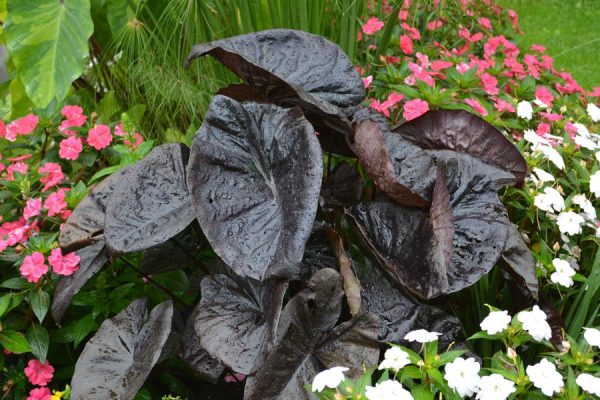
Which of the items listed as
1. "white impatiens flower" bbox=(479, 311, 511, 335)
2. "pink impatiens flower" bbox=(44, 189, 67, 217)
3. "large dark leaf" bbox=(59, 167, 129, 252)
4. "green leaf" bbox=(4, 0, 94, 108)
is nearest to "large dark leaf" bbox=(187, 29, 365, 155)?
"large dark leaf" bbox=(59, 167, 129, 252)

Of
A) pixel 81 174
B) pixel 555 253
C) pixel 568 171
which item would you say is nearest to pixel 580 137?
pixel 568 171

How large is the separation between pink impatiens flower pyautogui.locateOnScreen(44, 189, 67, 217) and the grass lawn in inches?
127

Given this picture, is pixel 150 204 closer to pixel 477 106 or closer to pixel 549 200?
pixel 549 200

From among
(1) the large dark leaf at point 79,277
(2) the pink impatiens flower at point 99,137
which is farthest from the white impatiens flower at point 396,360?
(2) the pink impatiens flower at point 99,137

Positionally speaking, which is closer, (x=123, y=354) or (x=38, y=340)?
(x=123, y=354)

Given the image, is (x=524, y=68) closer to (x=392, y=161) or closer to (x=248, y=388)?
(x=392, y=161)

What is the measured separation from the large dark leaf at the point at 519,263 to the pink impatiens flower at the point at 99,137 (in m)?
0.99

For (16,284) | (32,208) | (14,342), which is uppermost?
(32,208)

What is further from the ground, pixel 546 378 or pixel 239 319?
pixel 546 378

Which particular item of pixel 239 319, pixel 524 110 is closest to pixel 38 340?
pixel 239 319

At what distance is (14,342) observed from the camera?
5.03ft

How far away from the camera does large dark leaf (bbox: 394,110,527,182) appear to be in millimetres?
1571

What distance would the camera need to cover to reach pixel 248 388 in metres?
1.22

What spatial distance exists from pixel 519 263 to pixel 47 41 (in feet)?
4.77
